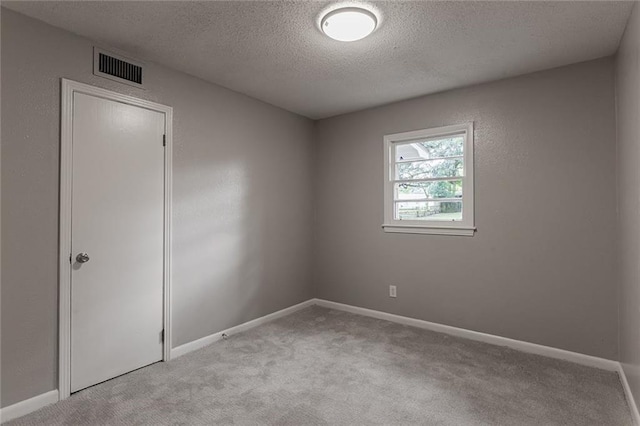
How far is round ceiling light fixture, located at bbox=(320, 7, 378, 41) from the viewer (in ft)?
6.70

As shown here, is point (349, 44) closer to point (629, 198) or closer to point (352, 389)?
point (629, 198)

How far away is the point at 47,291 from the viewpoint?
86.4 inches

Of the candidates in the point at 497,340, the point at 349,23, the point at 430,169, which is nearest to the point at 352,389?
the point at 497,340

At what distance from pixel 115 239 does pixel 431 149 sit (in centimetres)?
310

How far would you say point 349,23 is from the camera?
2.12 m

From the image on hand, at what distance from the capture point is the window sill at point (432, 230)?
3.31 meters

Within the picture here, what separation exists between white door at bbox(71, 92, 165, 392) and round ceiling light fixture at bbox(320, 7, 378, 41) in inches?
62.9

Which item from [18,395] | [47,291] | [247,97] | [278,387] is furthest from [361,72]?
[18,395]

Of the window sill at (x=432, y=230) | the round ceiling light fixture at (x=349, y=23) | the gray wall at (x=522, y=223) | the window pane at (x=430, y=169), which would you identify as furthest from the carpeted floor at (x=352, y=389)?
the round ceiling light fixture at (x=349, y=23)

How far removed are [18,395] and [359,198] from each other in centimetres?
336

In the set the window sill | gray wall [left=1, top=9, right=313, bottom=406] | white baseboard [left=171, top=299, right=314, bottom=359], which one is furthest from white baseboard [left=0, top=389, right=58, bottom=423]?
the window sill

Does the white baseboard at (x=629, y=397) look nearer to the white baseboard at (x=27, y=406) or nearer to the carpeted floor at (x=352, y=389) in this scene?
the carpeted floor at (x=352, y=389)

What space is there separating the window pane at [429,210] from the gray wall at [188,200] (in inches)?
50.5

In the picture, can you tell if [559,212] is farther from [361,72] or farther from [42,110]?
[42,110]
